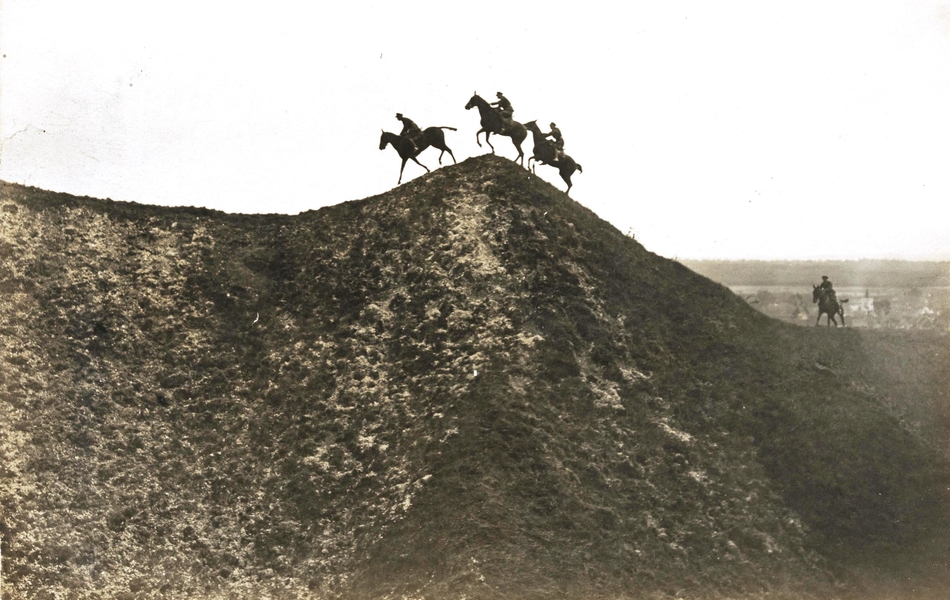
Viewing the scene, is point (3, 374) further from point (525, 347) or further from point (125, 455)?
point (525, 347)

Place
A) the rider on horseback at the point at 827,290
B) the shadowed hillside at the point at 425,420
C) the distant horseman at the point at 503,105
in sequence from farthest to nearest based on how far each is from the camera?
the rider on horseback at the point at 827,290 < the distant horseman at the point at 503,105 < the shadowed hillside at the point at 425,420

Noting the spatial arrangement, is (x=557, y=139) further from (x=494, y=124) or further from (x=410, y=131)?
(x=410, y=131)

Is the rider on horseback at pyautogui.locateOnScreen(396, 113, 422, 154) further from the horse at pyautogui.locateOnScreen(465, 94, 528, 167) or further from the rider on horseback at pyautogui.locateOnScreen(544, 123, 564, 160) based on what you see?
the rider on horseback at pyautogui.locateOnScreen(544, 123, 564, 160)

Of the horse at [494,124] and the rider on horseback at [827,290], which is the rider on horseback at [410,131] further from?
the rider on horseback at [827,290]

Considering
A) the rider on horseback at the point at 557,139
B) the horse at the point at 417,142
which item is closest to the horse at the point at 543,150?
the rider on horseback at the point at 557,139

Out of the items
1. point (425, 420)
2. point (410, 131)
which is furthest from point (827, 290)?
point (425, 420)

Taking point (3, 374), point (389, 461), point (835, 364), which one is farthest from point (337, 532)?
point (835, 364)
